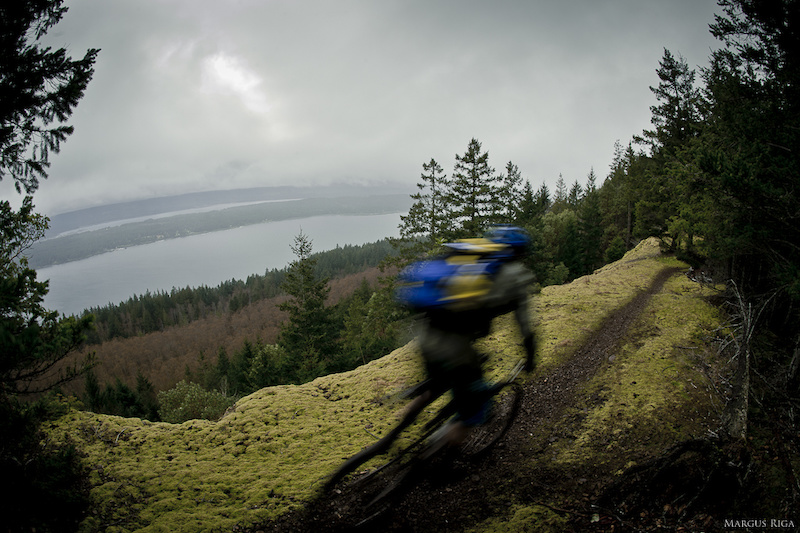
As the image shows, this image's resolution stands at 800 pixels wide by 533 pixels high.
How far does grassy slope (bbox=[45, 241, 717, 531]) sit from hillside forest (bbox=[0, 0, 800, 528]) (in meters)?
0.80

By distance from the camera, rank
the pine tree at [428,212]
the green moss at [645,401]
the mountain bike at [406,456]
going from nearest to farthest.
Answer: the mountain bike at [406,456], the green moss at [645,401], the pine tree at [428,212]

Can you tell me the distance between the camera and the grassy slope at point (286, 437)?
428cm

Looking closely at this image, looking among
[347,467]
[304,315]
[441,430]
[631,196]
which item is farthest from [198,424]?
[631,196]

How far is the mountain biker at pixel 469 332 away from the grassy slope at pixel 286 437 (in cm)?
44

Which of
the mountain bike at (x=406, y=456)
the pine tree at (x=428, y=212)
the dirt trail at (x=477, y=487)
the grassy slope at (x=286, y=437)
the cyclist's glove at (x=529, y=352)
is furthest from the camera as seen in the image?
the pine tree at (x=428, y=212)

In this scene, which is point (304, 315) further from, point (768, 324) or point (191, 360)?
point (191, 360)

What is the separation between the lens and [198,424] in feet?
20.2

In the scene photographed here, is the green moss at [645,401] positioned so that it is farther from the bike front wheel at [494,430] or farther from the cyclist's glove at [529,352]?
the cyclist's glove at [529,352]

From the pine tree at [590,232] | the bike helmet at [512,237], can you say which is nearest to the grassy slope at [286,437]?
the bike helmet at [512,237]

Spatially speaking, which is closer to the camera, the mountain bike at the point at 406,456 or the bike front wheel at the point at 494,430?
the mountain bike at the point at 406,456

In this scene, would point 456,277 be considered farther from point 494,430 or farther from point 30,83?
point 30,83

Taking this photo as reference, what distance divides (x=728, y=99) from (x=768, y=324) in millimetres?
6436

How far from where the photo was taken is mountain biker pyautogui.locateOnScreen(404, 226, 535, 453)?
125 inches

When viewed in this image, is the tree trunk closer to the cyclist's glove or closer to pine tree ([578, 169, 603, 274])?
the cyclist's glove
